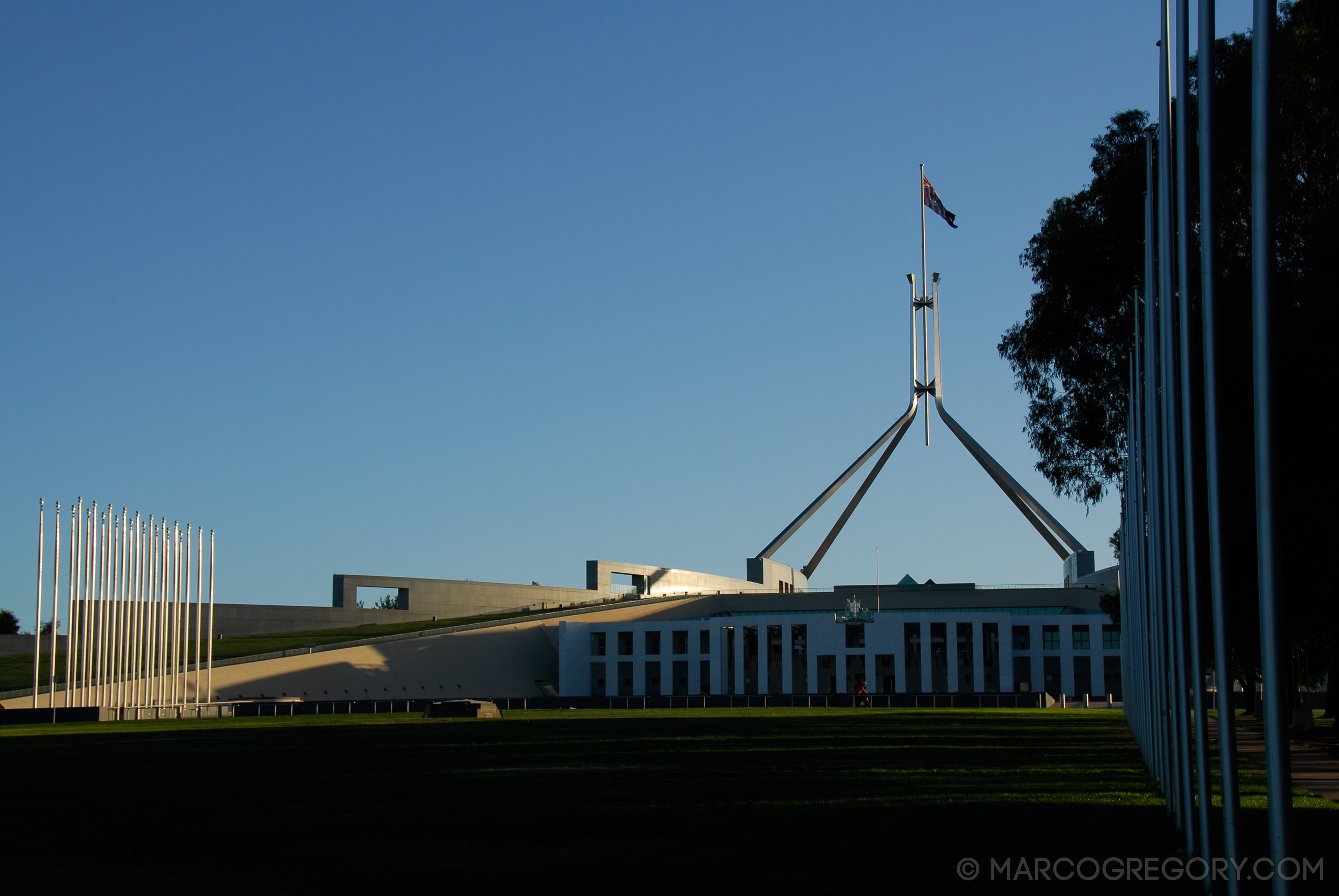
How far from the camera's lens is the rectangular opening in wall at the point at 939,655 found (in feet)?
184

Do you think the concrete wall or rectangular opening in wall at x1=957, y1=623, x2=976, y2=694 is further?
the concrete wall

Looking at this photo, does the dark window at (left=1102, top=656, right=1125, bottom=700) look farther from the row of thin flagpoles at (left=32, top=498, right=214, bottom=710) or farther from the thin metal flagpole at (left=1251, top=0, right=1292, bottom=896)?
the thin metal flagpole at (left=1251, top=0, right=1292, bottom=896)

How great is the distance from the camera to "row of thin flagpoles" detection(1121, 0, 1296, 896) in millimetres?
4250

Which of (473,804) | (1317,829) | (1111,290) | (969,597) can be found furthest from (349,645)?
(1317,829)

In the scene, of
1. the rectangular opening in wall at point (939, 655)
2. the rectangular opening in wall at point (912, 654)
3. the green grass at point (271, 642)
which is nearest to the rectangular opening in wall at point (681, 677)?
the green grass at point (271, 642)

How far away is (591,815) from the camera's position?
10031mm

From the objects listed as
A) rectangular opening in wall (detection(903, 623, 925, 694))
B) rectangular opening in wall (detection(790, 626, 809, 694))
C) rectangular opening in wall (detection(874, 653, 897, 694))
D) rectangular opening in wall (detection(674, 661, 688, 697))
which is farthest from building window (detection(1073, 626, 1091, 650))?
rectangular opening in wall (detection(674, 661, 688, 697))

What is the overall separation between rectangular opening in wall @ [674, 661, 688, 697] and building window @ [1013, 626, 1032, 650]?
14292 mm

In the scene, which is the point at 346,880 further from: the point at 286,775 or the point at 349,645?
the point at 349,645

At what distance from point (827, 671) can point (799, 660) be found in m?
1.78

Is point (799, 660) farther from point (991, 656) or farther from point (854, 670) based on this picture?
point (991, 656)

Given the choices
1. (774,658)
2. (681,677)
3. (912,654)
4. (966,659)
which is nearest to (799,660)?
(774,658)

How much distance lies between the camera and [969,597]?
200ft

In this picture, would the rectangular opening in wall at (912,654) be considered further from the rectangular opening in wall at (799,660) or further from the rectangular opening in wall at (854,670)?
the rectangular opening in wall at (799,660)
